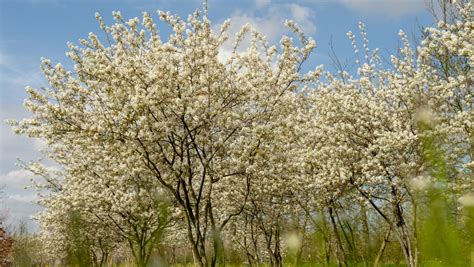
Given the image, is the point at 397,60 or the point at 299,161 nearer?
the point at 397,60

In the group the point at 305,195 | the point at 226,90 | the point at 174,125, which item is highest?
the point at 226,90

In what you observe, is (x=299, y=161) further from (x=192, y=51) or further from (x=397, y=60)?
(x=192, y=51)

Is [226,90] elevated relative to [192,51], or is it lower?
lower

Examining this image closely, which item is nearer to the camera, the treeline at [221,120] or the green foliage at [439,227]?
the green foliage at [439,227]

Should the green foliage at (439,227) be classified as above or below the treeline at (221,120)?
below

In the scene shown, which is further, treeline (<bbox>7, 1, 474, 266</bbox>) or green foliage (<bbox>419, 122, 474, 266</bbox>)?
treeline (<bbox>7, 1, 474, 266</bbox>)

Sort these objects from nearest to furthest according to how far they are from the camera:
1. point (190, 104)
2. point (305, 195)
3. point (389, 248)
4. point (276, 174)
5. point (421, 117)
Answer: point (421, 117) < point (190, 104) < point (276, 174) < point (305, 195) < point (389, 248)

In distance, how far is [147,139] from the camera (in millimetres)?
12273

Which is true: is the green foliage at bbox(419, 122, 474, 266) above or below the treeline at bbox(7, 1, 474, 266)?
below

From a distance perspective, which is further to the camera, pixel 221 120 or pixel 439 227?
pixel 221 120

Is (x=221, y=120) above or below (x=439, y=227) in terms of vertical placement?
above

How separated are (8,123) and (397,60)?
12699 mm

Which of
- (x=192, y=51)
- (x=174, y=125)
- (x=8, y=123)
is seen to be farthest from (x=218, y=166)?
(x=8, y=123)

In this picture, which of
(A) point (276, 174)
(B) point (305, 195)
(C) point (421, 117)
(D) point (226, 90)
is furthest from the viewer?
(B) point (305, 195)
